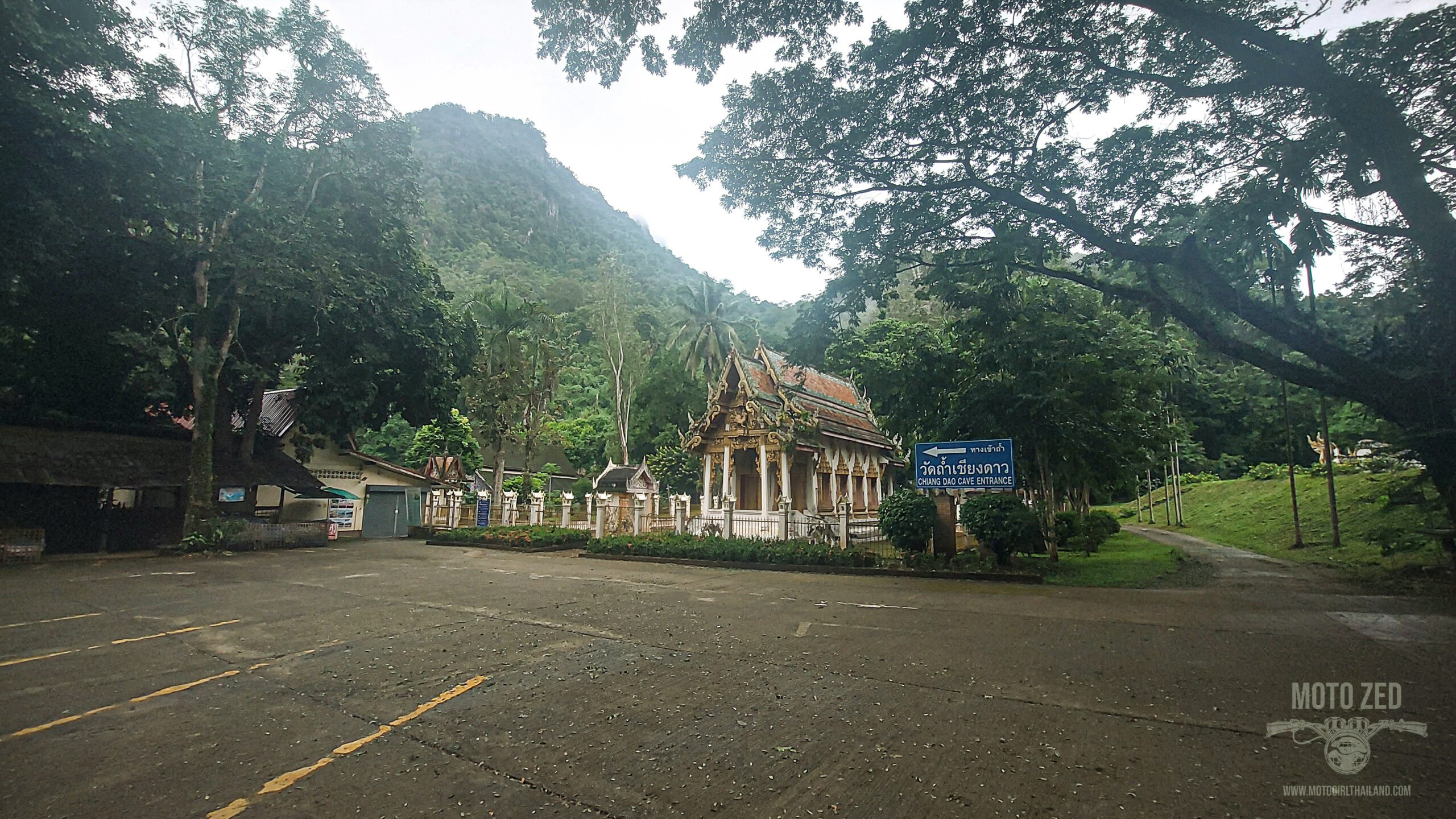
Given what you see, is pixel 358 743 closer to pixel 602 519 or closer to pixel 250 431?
pixel 602 519

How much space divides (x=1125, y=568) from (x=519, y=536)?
16.4m

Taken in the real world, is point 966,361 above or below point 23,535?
above

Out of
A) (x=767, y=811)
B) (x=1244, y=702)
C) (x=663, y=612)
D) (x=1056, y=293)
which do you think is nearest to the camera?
(x=767, y=811)

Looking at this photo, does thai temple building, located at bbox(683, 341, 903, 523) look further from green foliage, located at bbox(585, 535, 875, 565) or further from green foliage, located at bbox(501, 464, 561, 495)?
green foliage, located at bbox(501, 464, 561, 495)

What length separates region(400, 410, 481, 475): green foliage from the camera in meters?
30.9

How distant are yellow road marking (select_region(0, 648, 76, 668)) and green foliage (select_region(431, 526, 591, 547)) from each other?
542 inches

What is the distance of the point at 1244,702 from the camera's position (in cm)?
420

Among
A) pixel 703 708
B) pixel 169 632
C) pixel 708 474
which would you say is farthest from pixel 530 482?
pixel 703 708

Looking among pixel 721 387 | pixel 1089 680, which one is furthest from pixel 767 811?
pixel 721 387

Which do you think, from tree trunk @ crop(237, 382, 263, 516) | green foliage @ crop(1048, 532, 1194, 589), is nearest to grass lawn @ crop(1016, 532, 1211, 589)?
green foliage @ crop(1048, 532, 1194, 589)

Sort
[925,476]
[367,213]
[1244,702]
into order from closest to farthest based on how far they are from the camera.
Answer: [1244,702]
[925,476]
[367,213]

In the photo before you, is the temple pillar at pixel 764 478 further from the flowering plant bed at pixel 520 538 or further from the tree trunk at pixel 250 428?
the tree trunk at pixel 250 428

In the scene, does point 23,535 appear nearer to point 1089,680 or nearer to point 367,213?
point 367,213

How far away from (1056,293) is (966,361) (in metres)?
2.38
